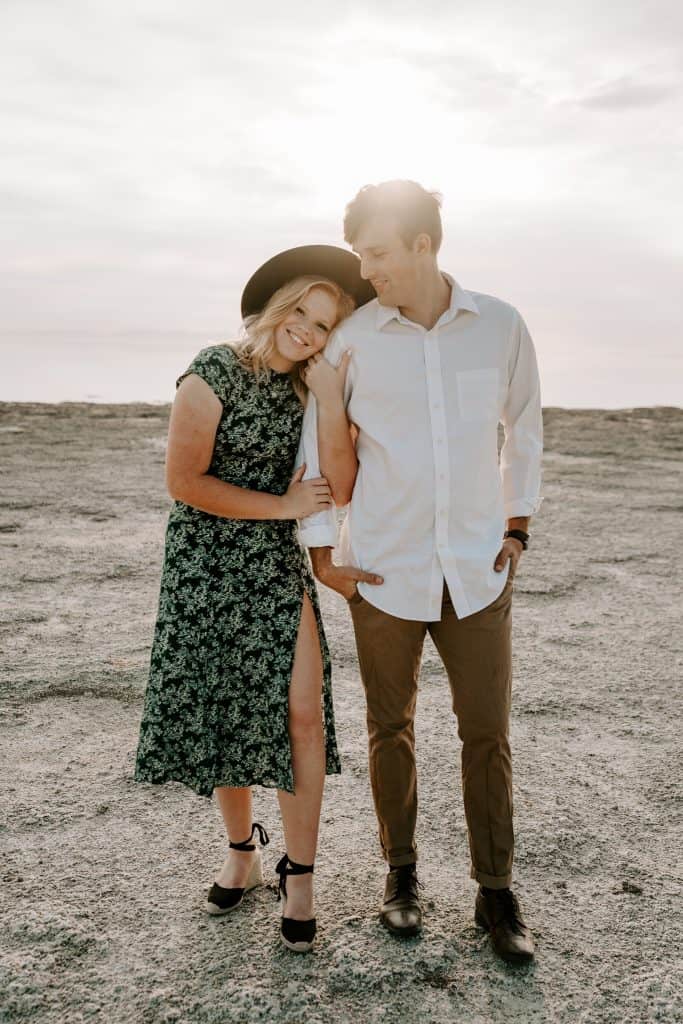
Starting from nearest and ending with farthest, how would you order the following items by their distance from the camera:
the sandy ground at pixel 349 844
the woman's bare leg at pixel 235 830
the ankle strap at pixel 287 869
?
the sandy ground at pixel 349 844 → the ankle strap at pixel 287 869 → the woman's bare leg at pixel 235 830

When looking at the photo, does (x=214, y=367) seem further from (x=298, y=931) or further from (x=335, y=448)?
(x=298, y=931)

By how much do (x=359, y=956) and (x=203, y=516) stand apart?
1.14m

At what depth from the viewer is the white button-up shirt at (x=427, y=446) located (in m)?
2.33

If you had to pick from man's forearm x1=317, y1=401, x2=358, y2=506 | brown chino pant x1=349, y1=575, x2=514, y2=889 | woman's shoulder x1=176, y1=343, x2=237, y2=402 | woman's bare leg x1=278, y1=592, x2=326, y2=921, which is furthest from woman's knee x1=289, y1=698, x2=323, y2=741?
woman's shoulder x1=176, y1=343, x2=237, y2=402

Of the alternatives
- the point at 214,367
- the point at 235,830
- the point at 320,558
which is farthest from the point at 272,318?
the point at 235,830

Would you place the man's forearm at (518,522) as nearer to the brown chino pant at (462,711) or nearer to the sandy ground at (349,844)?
the brown chino pant at (462,711)

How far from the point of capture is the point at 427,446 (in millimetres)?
2336

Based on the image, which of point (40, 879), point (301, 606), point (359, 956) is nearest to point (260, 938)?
point (359, 956)

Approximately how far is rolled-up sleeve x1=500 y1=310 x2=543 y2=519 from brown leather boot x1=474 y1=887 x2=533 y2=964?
98 cm

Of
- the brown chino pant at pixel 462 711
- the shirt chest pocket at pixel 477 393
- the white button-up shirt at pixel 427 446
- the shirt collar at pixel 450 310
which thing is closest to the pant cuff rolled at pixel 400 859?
the brown chino pant at pixel 462 711

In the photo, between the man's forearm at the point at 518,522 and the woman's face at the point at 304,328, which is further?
the man's forearm at the point at 518,522

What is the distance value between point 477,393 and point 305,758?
39.3 inches

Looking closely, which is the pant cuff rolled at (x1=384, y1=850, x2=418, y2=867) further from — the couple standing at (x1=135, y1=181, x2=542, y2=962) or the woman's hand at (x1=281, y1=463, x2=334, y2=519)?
the woman's hand at (x1=281, y1=463, x2=334, y2=519)

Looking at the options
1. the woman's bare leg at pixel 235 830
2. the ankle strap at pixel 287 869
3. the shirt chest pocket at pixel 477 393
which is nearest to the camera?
the shirt chest pocket at pixel 477 393
